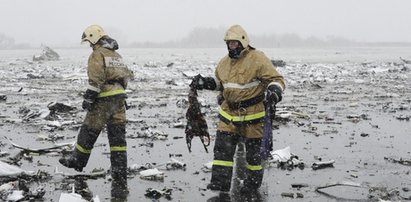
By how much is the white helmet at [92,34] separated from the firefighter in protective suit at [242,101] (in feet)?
4.55

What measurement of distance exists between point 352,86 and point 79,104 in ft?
35.2

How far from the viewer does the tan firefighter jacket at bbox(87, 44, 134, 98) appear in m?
5.78

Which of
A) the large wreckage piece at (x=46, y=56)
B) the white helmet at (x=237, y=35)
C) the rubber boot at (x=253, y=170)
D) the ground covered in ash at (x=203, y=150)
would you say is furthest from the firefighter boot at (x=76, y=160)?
the large wreckage piece at (x=46, y=56)

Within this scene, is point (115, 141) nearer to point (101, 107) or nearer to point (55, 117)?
point (101, 107)

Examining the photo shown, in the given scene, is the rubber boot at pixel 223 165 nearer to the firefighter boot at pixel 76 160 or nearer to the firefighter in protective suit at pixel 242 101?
the firefighter in protective suit at pixel 242 101

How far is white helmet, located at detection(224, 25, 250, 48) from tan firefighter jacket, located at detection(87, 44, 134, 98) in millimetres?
1498

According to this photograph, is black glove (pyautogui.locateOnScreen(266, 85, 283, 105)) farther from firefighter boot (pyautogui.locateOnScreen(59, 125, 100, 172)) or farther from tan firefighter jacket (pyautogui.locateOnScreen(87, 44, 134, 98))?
firefighter boot (pyautogui.locateOnScreen(59, 125, 100, 172))

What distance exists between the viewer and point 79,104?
12883 millimetres

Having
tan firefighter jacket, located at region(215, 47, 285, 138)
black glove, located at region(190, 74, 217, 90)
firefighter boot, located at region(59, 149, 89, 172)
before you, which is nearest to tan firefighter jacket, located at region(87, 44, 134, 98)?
firefighter boot, located at region(59, 149, 89, 172)

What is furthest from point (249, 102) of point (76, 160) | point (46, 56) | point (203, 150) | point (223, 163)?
point (46, 56)

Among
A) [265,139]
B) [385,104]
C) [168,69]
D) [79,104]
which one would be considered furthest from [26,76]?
[265,139]

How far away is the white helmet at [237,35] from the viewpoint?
17.2 feet

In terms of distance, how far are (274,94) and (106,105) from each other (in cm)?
217

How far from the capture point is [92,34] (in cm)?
584
